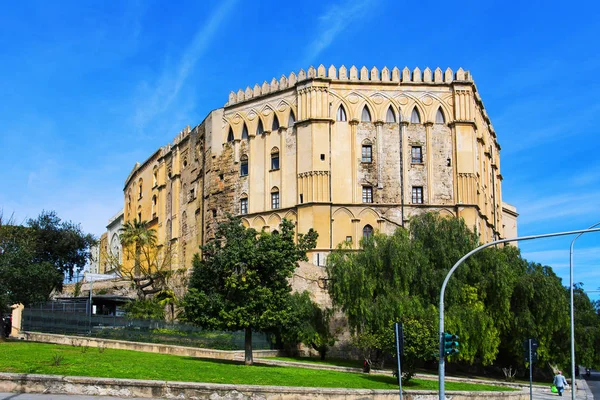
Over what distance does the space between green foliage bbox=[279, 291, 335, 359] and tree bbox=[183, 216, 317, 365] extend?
5.01m

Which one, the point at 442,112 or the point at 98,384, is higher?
the point at 442,112

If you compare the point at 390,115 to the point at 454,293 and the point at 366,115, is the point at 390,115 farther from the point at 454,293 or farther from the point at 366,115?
the point at 454,293

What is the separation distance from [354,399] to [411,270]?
13.5 metres

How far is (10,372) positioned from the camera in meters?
21.7

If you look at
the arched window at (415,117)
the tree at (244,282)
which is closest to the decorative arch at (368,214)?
the arched window at (415,117)

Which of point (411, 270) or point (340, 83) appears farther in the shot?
point (340, 83)

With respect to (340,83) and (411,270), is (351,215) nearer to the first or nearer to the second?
(340,83)

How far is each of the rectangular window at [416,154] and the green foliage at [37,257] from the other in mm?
26581

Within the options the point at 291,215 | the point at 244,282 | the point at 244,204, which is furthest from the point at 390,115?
the point at 244,282

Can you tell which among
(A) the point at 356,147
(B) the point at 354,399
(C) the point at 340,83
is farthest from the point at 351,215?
(B) the point at 354,399

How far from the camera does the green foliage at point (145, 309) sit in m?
46.1

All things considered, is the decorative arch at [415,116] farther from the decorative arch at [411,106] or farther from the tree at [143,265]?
the tree at [143,265]

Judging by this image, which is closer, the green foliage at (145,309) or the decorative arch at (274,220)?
the green foliage at (145,309)

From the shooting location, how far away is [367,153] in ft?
188
